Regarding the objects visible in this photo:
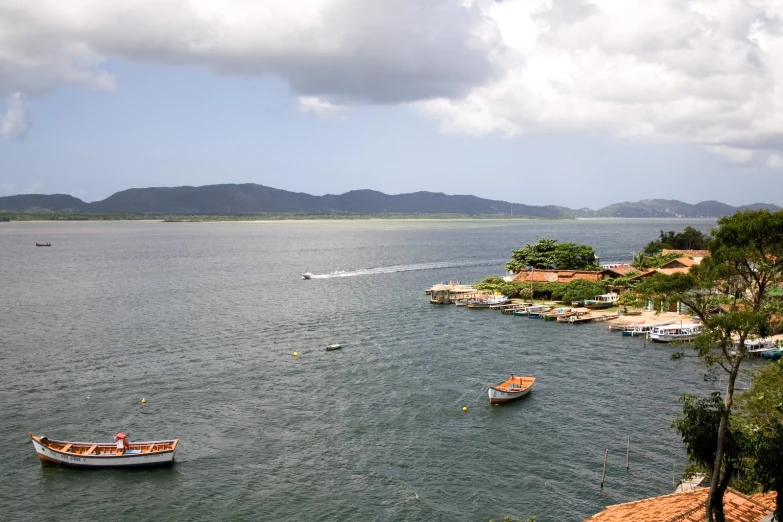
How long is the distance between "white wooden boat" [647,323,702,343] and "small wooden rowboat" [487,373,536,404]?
22502mm

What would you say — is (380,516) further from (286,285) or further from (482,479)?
(286,285)

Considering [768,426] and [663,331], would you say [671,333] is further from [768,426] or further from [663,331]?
[768,426]

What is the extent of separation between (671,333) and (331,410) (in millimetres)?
39219

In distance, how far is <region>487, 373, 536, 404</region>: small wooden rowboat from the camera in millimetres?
46562

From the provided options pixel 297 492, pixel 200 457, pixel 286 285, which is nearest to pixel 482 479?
pixel 297 492

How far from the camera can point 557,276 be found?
95750 millimetres

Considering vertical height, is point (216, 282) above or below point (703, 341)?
below

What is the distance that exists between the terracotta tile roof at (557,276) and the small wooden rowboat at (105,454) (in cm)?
6777

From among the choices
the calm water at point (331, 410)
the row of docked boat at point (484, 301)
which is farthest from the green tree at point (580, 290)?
the calm water at point (331, 410)

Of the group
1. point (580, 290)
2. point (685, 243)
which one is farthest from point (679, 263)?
point (685, 243)

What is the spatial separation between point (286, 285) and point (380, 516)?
82615 millimetres

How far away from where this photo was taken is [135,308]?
289 ft

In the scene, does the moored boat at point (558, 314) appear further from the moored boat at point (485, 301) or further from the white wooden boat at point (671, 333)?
the white wooden boat at point (671, 333)

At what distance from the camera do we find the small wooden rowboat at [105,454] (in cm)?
3688
